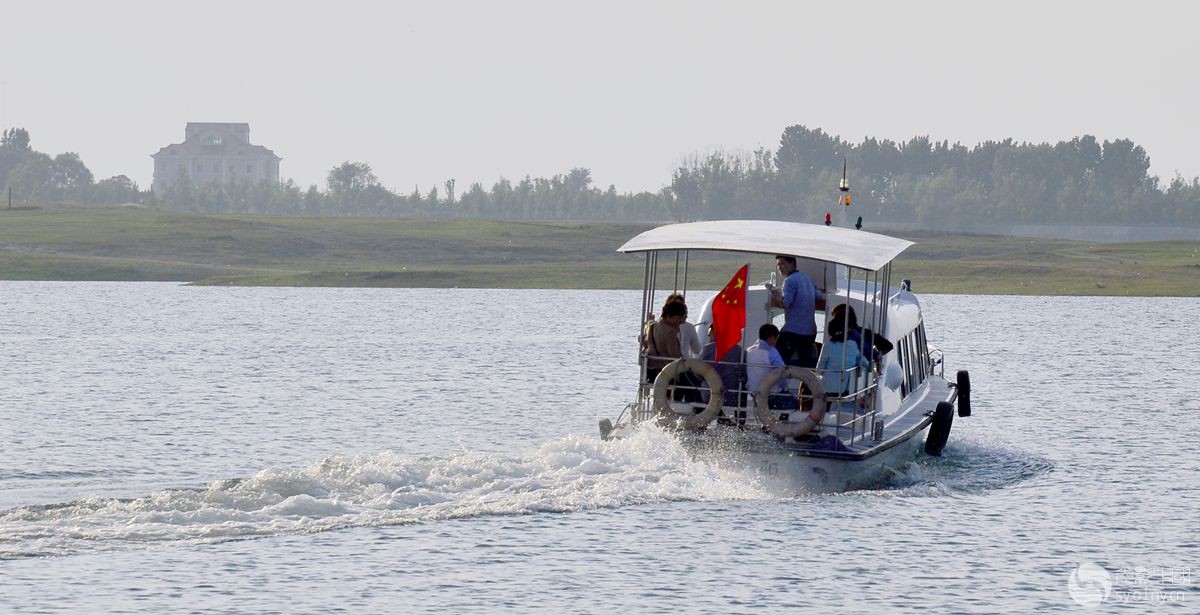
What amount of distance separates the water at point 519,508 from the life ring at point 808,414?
853mm

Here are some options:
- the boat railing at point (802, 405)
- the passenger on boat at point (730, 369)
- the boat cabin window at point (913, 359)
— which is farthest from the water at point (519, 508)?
the boat cabin window at point (913, 359)

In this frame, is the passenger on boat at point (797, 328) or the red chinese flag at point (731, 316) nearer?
the red chinese flag at point (731, 316)

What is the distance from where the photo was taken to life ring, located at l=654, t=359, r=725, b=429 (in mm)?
24562

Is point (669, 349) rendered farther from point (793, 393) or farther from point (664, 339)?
point (793, 393)

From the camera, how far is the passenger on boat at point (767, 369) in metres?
24.7

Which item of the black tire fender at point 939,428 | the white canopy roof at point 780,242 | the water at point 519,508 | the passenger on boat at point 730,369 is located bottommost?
the water at point 519,508

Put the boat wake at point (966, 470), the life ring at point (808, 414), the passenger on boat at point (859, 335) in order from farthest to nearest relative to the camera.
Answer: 1. the boat wake at point (966, 470)
2. the passenger on boat at point (859, 335)
3. the life ring at point (808, 414)

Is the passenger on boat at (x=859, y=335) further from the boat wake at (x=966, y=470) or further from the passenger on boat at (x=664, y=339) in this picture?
the passenger on boat at (x=664, y=339)

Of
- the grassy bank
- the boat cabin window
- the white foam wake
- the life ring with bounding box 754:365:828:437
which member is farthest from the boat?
the grassy bank

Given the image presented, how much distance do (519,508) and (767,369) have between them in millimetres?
4179

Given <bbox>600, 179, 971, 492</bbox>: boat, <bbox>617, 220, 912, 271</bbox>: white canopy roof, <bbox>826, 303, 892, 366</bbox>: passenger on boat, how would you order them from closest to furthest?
<bbox>600, 179, 971, 492</bbox>: boat, <bbox>617, 220, 912, 271</bbox>: white canopy roof, <bbox>826, 303, 892, 366</bbox>: passenger on boat

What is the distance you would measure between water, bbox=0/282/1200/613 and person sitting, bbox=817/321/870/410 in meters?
1.73

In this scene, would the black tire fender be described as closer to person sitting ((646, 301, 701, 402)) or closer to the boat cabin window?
the boat cabin window

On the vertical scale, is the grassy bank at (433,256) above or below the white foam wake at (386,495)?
above
